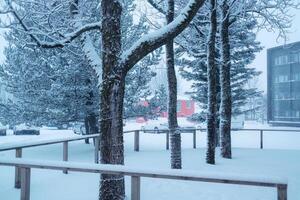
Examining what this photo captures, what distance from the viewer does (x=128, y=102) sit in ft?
59.8

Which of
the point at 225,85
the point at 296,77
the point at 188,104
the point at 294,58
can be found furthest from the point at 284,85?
the point at 225,85

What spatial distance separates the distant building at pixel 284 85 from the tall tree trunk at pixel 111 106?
4801 cm

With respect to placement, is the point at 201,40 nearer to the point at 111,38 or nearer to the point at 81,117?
the point at 81,117

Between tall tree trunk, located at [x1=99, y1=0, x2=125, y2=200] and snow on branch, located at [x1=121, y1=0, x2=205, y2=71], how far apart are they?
0.21m

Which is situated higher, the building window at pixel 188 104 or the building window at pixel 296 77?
the building window at pixel 296 77

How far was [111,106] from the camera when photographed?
22.2 feet

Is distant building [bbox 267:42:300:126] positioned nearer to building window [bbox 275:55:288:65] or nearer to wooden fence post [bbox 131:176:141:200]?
building window [bbox 275:55:288:65]

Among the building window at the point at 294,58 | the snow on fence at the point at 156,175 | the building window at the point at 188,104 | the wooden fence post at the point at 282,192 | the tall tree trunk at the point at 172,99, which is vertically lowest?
the wooden fence post at the point at 282,192

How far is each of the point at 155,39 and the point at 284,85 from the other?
5315 centimetres

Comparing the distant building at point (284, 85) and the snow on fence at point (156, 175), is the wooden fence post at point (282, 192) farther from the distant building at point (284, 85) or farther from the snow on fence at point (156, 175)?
the distant building at point (284, 85)

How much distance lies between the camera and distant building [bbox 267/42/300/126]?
53069 mm

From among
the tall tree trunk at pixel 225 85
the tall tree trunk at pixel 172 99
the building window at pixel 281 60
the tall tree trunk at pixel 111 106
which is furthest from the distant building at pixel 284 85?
the tall tree trunk at pixel 111 106

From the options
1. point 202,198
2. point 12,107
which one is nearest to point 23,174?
point 202,198

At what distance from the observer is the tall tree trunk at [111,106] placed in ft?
22.2
